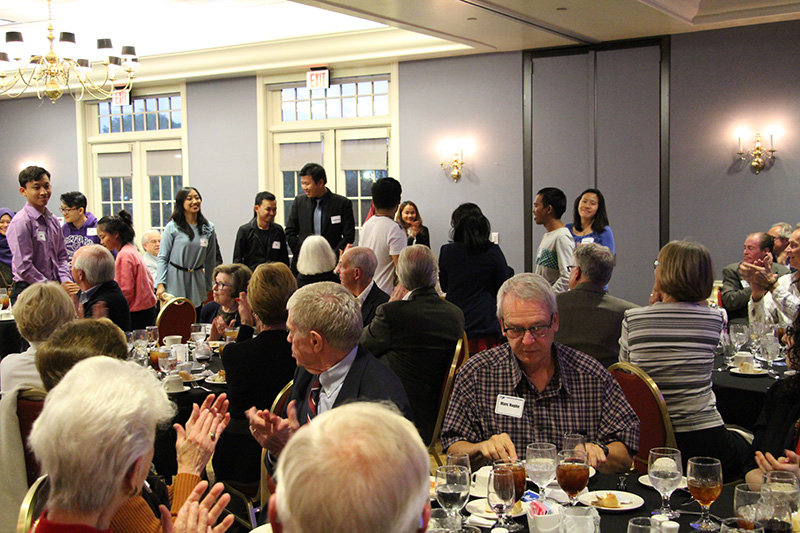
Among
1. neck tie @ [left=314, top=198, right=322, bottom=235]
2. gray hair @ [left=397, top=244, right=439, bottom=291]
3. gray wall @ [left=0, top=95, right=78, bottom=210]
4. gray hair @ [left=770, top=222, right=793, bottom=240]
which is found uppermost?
gray wall @ [left=0, top=95, right=78, bottom=210]

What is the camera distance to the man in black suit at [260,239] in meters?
7.55

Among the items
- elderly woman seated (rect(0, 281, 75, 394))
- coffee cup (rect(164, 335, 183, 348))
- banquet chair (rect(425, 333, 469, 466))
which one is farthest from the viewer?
coffee cup (rect(164, 335, 183, 348))

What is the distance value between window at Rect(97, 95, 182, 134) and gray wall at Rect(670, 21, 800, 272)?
22.7ft

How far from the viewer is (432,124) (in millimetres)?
9086

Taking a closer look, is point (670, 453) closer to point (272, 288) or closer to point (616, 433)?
point (616, 433)

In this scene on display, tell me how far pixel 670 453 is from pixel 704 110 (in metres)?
6.62

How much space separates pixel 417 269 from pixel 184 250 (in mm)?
3706

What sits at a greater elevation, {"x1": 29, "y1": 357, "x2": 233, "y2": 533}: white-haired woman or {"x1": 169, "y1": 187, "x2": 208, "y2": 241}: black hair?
{"x1": 169, "y1": 187, "x2": 208, "y2": 241}: black hair

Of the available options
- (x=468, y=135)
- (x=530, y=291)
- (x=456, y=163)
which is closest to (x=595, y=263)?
(x=530, y=291)

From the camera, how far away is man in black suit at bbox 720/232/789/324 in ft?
18.9

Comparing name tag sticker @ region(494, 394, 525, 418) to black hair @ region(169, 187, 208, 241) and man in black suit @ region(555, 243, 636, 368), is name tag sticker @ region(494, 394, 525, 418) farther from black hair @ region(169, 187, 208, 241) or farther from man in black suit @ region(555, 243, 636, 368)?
black hair @ region(169, 187, 208, 241)

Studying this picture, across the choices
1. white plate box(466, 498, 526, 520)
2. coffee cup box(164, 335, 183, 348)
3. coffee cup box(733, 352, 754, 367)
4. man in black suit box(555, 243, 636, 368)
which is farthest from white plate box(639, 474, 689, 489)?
coffee cup box(164, 335, 183, 348)

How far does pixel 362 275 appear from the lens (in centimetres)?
456

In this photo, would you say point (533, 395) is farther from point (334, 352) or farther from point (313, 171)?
point (313, 171)
